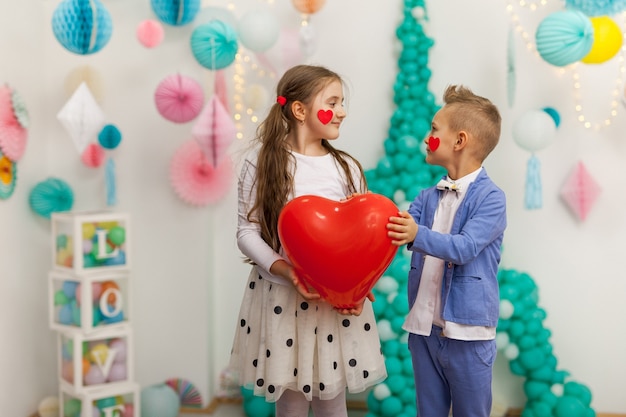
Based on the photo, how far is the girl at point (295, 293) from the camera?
1789mm

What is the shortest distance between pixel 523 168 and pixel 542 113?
30 cm

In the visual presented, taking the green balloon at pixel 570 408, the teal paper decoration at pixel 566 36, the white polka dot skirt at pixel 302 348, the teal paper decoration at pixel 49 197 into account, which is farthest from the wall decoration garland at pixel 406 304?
the teal paper decoration at pixel 49 197

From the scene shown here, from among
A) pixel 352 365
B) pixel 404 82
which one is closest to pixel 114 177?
pixel 404 82

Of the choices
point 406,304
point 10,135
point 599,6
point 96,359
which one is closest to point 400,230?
point 406,304

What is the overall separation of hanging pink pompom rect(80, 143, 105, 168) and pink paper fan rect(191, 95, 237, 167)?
23.5 inches

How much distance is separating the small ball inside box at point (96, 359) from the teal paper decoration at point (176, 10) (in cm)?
117

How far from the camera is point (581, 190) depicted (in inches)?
109

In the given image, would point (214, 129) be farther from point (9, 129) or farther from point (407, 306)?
point (407, 306)

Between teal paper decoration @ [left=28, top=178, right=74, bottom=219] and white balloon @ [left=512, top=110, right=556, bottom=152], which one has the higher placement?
white balloon @ [left=512, top=110, right=556, bottom=152]

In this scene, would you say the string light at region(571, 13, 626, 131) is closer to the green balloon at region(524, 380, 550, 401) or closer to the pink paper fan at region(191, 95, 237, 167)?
the green balloon at region(524, 380, 550, 401)

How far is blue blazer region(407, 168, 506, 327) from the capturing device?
166 centimetres

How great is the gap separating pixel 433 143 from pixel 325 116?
29 centimetres

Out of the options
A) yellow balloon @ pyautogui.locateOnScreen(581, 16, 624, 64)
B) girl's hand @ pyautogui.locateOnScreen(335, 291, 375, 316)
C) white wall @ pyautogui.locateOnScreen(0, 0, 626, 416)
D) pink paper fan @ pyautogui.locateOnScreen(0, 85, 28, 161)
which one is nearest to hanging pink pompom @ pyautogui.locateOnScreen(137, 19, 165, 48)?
white wall @ pyautogui.locateOnScreen(0, 0, 626, 416)

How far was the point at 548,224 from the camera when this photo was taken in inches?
112
